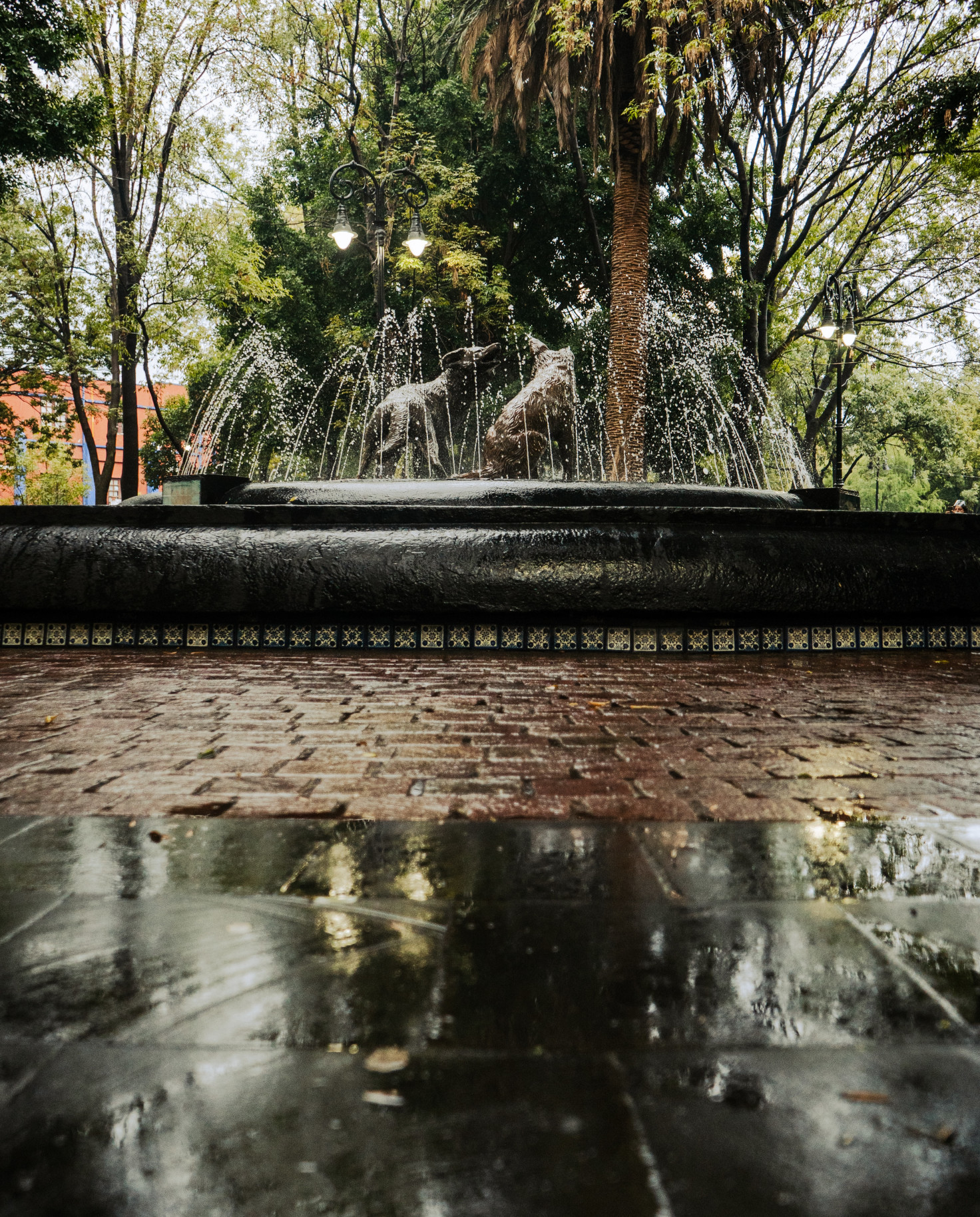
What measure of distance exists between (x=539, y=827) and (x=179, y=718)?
2235 mm

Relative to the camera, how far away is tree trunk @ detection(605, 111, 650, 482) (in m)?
13.8

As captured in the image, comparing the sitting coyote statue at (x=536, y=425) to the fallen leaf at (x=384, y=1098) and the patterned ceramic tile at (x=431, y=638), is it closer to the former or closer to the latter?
the patterned ceramic tile at (x=431, y=638)

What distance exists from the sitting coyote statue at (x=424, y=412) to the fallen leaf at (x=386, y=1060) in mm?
10357

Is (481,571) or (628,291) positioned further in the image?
(628,291)

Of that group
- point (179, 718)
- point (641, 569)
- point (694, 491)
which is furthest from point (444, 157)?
point (179, 718)

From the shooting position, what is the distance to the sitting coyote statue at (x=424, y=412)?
1166 cm

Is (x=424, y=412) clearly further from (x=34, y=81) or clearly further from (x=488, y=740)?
(x=488, y=740)

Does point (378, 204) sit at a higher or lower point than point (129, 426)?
higher

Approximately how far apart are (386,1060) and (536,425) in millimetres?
9399

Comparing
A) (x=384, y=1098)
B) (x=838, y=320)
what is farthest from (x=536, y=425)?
(x=384, y=1098)

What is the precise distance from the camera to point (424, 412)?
39.0 feet

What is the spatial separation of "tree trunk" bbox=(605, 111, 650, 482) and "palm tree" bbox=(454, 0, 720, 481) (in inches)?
0.6

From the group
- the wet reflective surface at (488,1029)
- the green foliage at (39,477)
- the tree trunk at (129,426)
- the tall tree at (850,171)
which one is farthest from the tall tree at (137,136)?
the wet reflective surface at (488,1029)

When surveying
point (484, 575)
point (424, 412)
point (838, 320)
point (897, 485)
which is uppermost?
point (838, 320)
